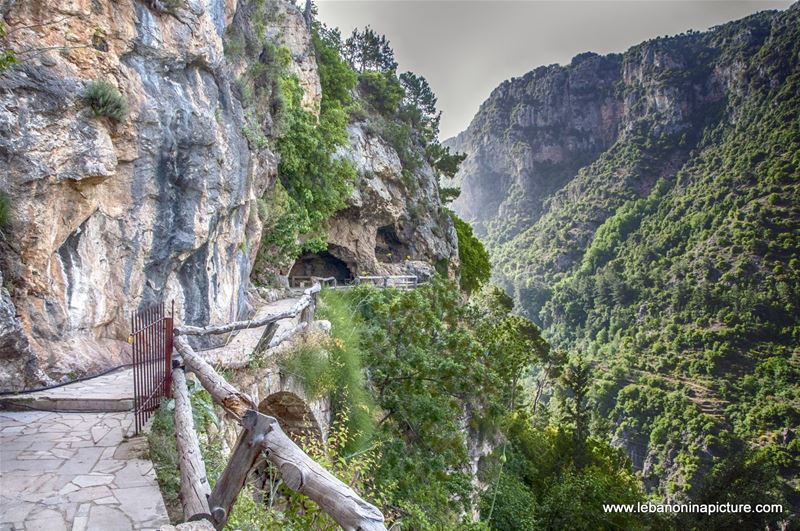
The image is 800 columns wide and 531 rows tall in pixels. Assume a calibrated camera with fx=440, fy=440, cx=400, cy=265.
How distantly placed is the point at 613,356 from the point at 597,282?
13169 millimetres

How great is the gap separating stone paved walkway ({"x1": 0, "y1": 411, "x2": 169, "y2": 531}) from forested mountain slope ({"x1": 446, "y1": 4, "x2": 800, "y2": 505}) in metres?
17.7

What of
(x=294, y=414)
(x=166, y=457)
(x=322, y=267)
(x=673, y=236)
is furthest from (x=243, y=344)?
(x=673, y=236)

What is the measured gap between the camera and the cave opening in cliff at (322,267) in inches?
903

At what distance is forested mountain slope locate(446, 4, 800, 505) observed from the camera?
3538 centimetres

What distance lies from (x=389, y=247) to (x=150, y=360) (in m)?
20.3

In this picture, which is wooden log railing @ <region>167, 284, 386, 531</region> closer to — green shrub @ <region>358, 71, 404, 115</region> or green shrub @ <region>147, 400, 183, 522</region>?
green shrub @ <region>147, 400, 183, 522</region>

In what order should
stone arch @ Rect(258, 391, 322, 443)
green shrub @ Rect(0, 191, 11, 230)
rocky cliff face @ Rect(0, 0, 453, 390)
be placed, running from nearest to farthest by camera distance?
green shrub @ Rect(0, 191, 11, 230) → rocky cliff face @ Rect(0, 0, 453, 390) → stone arch @ Rect(258, 391, 322, 443)

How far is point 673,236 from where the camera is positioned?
54.7m

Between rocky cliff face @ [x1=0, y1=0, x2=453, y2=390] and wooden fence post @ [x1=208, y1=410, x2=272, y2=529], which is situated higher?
rocky cliff face @ [x1=0, y1=0, x2=453, y2=390]

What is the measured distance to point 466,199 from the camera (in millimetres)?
122438

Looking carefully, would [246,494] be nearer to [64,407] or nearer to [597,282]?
[64,407]

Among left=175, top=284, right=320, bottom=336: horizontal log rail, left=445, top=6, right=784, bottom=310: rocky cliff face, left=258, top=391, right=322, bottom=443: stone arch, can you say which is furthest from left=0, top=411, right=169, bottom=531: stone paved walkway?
left=445, top=6, right=784, bottom=310: rocky cliff face

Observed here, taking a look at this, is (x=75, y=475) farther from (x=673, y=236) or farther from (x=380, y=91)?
(x=673, y=236)

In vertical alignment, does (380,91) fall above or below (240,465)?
above
